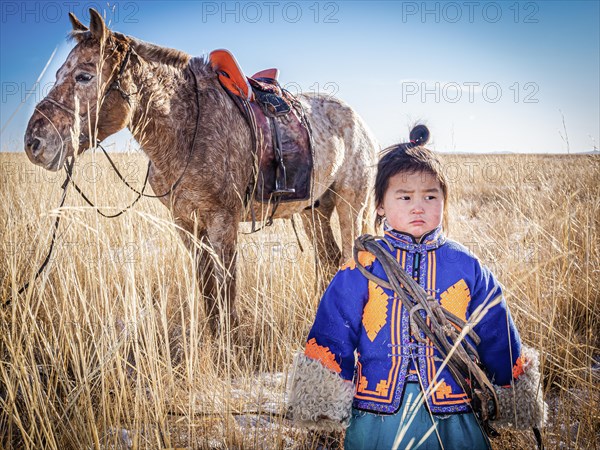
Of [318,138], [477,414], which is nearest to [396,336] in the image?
[477,414]

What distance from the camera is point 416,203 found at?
4.39ft

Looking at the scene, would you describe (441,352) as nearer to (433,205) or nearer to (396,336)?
(396,336)

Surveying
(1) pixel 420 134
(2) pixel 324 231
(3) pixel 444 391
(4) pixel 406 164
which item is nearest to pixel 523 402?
(3) pixel 444 391

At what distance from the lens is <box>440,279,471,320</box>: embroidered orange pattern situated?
1.29 meters

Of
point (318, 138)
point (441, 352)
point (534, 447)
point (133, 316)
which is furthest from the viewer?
point (318, 138)

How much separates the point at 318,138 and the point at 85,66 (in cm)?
205

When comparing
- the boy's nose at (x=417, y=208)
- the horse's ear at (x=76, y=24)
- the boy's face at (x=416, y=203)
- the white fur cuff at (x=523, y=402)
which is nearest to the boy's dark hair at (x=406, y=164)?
the boy's face at (x=416, y=203)

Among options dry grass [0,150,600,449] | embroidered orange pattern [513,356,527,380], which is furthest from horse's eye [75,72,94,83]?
embroidered orange pattern [513,356,527,380]

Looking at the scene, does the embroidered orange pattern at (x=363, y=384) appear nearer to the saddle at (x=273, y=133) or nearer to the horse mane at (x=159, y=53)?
the saddle at (x=273, y=133)

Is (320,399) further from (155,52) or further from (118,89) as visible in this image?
(155,52)

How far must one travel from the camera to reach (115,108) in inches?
90.4

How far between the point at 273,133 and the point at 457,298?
2185mm

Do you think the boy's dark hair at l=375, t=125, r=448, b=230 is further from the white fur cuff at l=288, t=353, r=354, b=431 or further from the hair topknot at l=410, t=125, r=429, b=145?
the white fur cuff at l=288, t=353, r=354, b=431

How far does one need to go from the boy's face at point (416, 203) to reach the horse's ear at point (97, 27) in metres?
2.02
